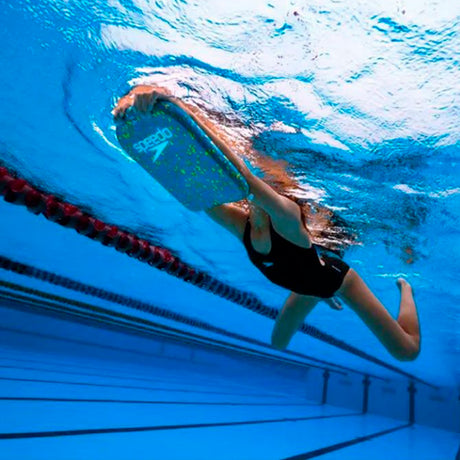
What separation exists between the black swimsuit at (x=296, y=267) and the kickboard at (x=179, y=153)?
2.31ft

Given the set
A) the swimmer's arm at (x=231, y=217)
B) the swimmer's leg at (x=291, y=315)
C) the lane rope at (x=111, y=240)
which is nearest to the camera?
the swimmer's arm at (x=231, y=217)

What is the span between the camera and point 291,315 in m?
4.70

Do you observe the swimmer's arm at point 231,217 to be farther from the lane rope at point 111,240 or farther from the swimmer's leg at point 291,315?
the lane rope at point 111,240

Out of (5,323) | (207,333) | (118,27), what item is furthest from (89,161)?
(207,333)

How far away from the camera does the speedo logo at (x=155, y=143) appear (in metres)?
2.64

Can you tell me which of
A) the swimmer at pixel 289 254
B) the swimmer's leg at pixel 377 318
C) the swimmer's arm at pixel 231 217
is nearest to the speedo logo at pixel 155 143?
the swimmer at pixel 289 254

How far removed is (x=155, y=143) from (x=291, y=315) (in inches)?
111

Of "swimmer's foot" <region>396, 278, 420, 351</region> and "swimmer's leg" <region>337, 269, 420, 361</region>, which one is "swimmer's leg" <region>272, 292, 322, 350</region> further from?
"swimmer's foot" <region>396, 278, 420, 351</region>

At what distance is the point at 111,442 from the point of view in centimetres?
318

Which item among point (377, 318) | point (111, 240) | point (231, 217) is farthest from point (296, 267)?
point (111, 240)

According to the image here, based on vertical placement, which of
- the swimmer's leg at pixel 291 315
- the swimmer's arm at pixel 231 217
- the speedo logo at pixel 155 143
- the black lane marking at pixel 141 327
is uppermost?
the speedo logo at pixel 155 143

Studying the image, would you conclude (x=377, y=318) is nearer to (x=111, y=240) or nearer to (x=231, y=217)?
(x=231, y=217)

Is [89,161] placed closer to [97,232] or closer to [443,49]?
[97,232]

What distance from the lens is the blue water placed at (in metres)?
2.62
